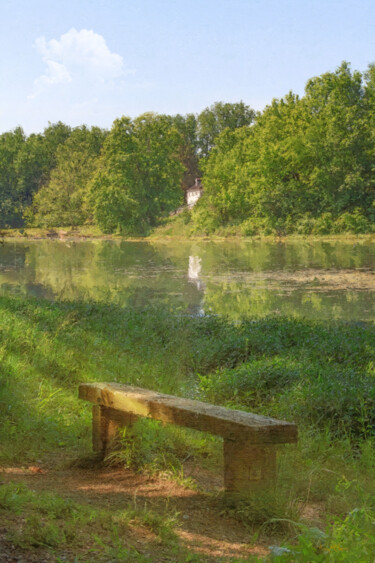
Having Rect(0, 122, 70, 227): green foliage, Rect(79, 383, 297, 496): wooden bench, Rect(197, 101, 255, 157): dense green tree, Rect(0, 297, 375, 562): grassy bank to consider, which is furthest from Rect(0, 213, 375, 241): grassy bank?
Rect(79, 383, 297, 496): wooden bench

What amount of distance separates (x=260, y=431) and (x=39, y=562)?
4.57ft

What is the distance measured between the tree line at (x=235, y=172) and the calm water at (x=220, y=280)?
1449 cm

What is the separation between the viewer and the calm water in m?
19.0

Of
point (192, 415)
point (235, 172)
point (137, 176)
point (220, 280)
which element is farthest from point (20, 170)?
point (192, 415)

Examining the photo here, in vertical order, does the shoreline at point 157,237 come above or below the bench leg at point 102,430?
above

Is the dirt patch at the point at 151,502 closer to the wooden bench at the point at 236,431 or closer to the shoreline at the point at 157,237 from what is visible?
the wooden bench at the point at 236,431

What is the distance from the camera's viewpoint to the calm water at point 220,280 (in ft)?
62.3

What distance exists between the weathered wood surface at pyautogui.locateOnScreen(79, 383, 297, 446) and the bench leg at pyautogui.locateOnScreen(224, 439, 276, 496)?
23mm

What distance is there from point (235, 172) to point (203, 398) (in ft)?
187

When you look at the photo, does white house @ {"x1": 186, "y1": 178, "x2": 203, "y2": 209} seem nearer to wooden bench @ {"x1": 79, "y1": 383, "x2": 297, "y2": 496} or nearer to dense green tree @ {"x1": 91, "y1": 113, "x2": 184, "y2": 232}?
dense green tree @ {"x1": 91, "y1": 113, "x2": 184, "y2": 232}

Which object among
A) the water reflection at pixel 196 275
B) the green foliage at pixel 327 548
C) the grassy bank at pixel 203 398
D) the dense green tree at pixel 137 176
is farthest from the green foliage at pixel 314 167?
the green foliage at pixel 327 548

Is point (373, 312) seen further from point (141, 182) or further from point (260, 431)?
point (141, 182)

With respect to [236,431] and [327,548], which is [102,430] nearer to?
[236,431]

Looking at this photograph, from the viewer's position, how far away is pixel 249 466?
157 inches
